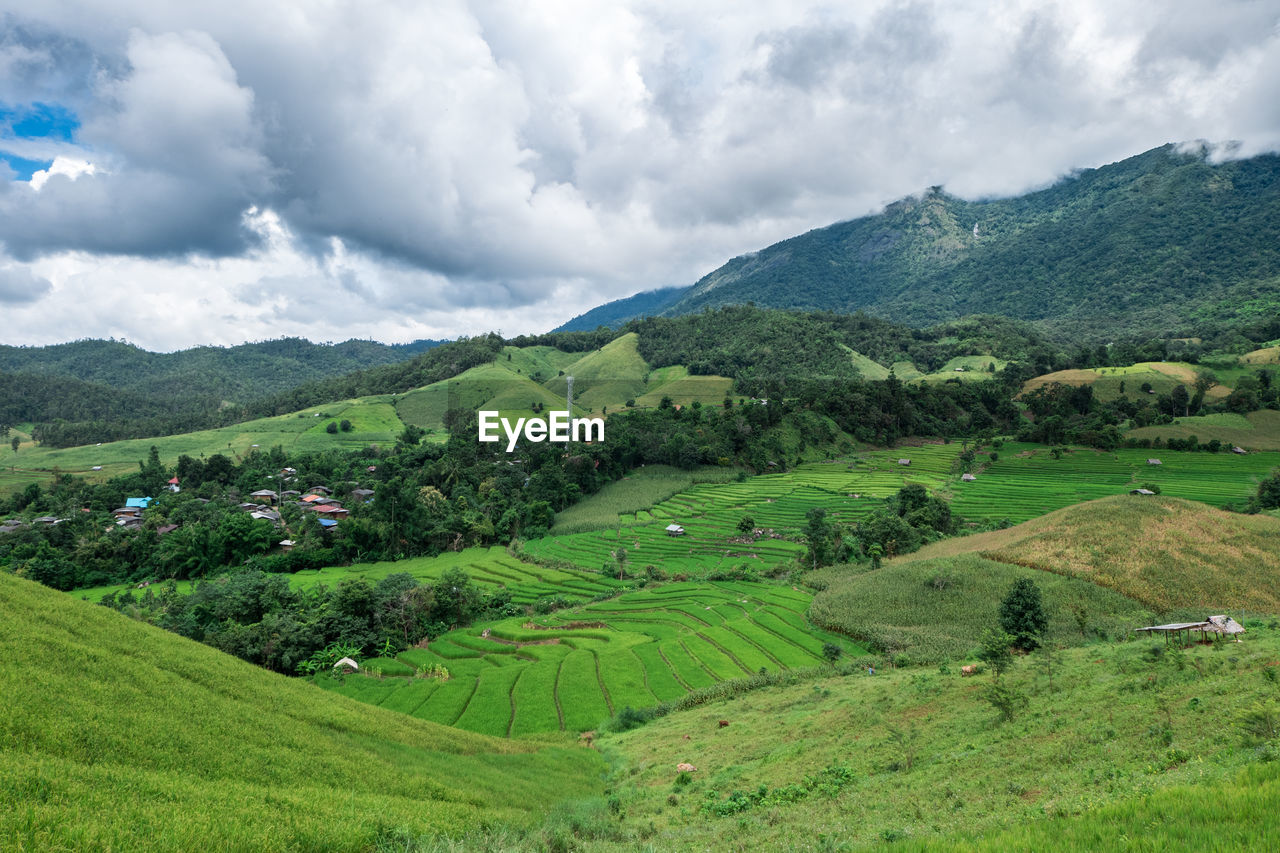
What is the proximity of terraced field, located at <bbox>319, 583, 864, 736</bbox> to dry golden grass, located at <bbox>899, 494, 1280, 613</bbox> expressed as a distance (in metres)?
17.0

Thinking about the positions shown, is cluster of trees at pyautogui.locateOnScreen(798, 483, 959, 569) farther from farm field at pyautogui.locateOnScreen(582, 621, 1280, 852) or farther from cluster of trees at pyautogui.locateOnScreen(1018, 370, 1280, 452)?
cluster of trees at pyautogui.locateOnScreen(1018, 370, 1280, 452)

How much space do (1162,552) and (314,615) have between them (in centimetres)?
6049

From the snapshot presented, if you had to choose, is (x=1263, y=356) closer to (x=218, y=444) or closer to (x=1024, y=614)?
(x=1024, y=614)

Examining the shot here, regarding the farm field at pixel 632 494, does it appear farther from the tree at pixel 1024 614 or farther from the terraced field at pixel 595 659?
the tree at pixel 1024 614

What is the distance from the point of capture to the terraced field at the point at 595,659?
32.8 metres

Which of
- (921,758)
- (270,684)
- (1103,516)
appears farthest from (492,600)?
(1103,516)

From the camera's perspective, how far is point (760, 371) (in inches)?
6280

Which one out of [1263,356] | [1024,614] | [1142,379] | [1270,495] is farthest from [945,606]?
[1263,356]

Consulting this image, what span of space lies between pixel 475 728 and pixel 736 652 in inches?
688

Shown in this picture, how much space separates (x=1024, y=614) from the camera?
3131 centimetres

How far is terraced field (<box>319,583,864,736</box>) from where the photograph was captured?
32.8 m

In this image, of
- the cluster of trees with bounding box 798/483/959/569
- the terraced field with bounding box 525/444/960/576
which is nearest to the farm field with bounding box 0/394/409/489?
the terraced field with bounding box 525/444/960/576

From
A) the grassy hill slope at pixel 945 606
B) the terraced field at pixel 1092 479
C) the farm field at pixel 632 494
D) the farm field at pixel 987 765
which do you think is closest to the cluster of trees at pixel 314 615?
the farm field at pixel 987 765

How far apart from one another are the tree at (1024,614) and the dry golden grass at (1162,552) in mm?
9197
